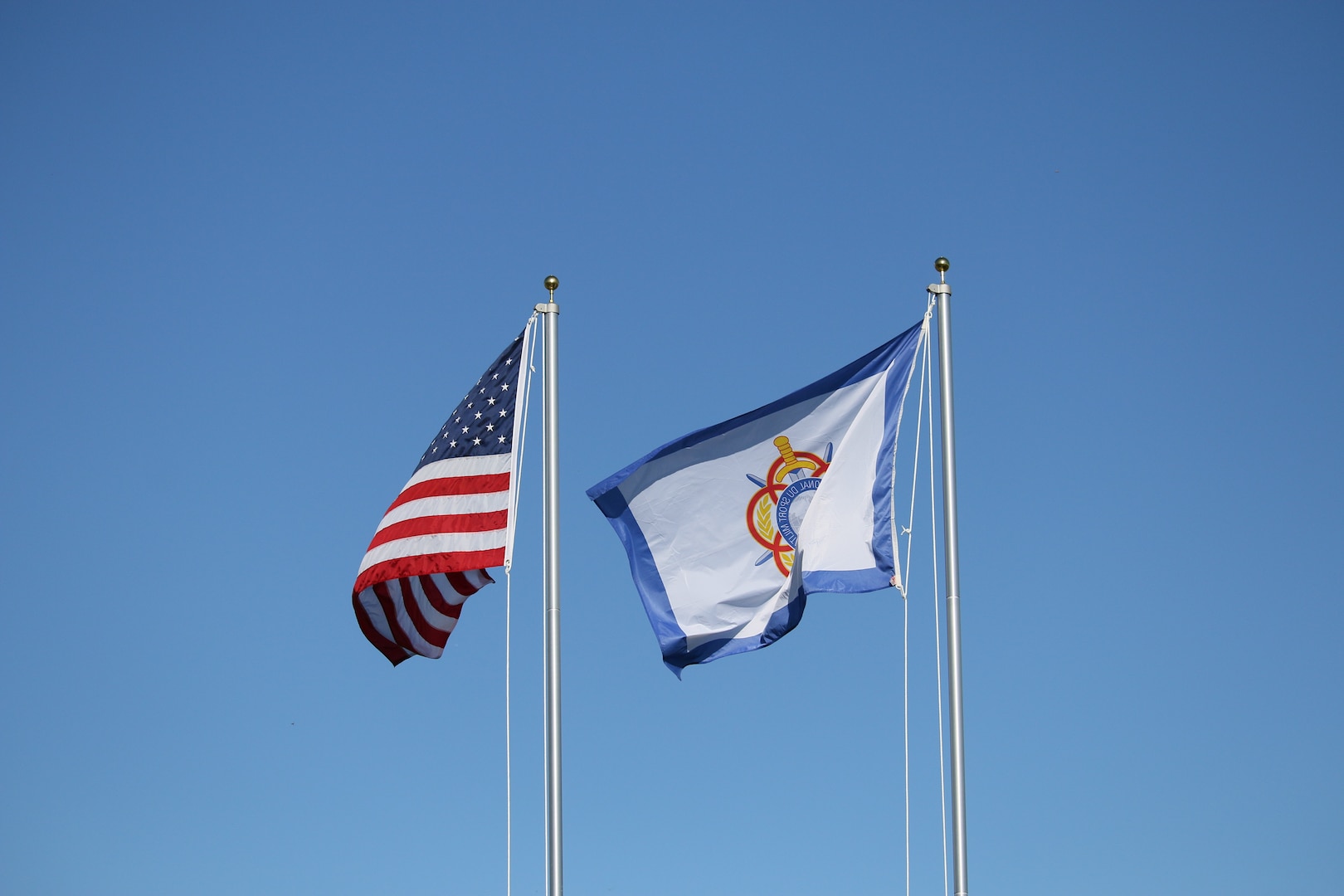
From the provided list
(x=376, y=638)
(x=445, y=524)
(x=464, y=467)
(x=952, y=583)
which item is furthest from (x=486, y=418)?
(x=952, y=583)

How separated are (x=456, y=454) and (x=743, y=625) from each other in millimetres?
4233

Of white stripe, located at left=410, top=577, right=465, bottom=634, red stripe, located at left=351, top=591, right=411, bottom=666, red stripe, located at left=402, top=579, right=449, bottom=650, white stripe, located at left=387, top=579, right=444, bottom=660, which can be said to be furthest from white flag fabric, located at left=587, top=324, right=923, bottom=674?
A: red stripe, located at left=351, top=591, right=411, bottom=666

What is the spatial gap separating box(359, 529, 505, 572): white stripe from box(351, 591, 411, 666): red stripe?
0.75m

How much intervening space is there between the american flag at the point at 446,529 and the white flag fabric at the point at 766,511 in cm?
143

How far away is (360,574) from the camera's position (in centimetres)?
2194

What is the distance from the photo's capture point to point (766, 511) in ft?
69.4

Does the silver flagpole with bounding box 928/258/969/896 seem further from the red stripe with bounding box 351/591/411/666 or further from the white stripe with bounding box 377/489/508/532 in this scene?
the red stripe with bounding box 351/591/411/666

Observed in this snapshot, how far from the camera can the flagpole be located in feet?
62.7

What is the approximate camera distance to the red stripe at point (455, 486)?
69.7 ft

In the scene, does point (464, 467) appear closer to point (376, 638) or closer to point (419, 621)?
point (419, 621)

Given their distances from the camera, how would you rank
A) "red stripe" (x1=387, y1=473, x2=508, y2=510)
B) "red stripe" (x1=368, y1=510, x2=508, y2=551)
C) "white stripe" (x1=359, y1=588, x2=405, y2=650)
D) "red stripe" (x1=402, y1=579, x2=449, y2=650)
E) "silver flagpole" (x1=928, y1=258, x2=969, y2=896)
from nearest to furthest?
"silver flagpole" (x1=928, y1=258, x2=969, y2=896), "red stripe" (x1=368, y1=510, x2=508, y2=551), "red stripe" (x1=387, y1=473, x2=508, y2=510), "white stripe" (x1=359, y1=588, x2=405, y2=650), "red stripe" (x1=402, y1=579, x2=449, y2=650)

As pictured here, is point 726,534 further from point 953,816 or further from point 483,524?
point 953,816

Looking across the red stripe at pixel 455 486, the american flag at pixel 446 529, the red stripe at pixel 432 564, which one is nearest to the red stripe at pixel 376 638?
the american flag at pixel 446 529

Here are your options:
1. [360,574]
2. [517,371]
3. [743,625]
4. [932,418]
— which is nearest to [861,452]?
[932,418]
